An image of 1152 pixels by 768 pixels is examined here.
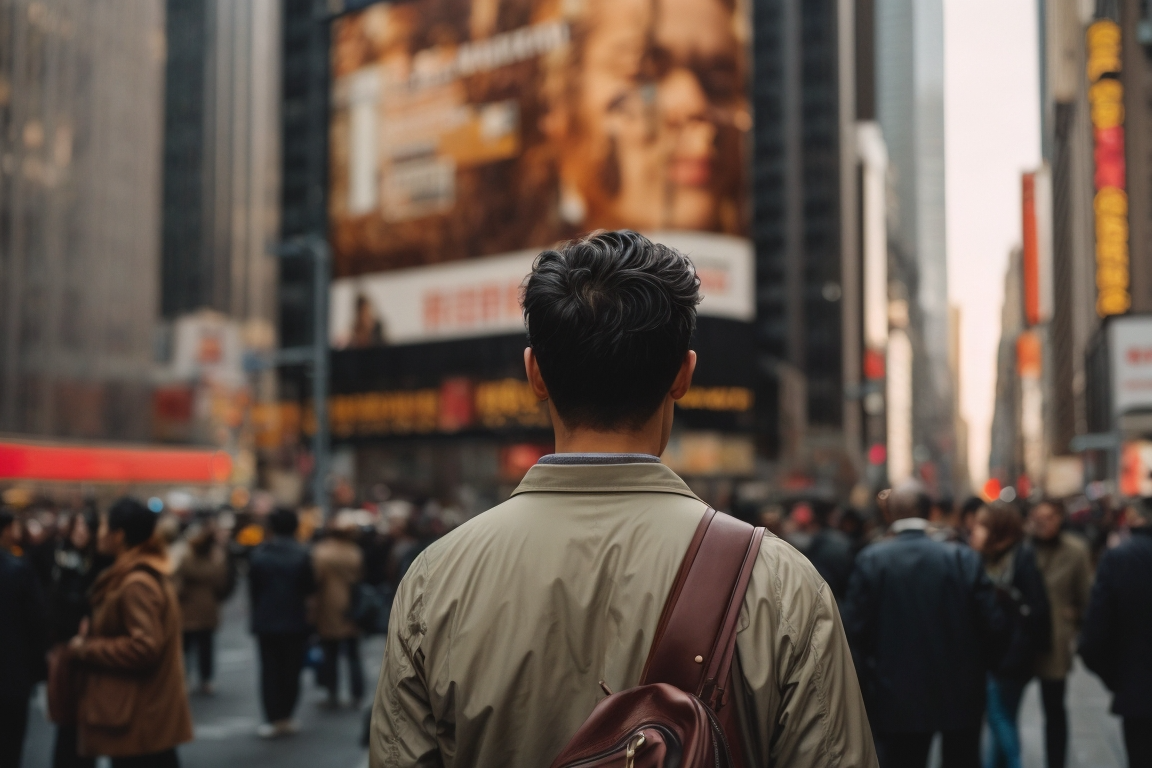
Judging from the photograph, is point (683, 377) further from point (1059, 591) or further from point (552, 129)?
point (552, 129)

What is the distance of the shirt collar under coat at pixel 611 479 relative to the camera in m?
2.10

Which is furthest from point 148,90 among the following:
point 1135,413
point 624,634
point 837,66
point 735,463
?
point 624,634

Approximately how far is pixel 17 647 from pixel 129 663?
1343 mm

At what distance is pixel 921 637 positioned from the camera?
592cm

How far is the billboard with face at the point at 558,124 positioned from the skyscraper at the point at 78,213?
13637 mm

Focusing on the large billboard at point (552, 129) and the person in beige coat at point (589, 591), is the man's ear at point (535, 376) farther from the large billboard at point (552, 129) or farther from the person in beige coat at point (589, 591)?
the large billboard at point (552, 129)

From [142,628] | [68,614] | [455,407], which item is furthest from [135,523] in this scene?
[455,407]

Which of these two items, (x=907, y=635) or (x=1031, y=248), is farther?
(x=1031, y=248)

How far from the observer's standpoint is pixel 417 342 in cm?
5959

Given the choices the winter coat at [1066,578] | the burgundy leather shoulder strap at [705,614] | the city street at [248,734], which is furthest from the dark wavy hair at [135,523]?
the winter coat at [1066,578]

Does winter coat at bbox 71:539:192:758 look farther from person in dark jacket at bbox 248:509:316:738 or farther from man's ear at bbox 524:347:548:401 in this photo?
person in dark jacket at bbox 248:509:316:738

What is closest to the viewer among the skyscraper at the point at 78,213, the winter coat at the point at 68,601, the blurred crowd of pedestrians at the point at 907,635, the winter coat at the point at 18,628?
the blurred crowd of pedestrians at the point at 907,635

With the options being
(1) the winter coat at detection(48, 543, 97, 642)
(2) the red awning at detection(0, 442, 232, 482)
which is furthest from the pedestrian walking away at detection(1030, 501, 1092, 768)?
(2) the red awning at detection(0, 442, 232, 482)

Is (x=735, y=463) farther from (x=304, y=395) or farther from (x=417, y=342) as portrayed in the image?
(x=304, y=395)
